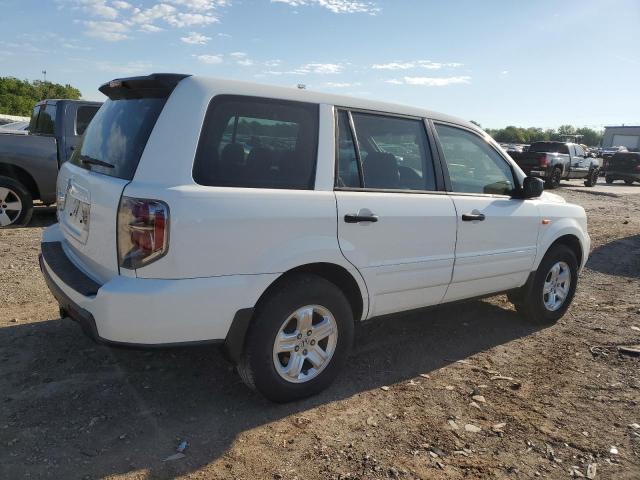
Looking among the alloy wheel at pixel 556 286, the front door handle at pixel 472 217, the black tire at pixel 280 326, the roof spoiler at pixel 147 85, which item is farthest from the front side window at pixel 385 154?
the alloy wheel at pixel 556 286

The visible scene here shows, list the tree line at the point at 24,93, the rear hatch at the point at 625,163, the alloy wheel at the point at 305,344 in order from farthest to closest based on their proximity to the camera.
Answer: the tree line at the point at 24,93 → the rear hatch at the point at 625,163 → the alloy wheel at the point at 305,344

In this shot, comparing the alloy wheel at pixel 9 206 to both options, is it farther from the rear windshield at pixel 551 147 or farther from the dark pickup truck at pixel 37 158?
the rear windshield at pixel 551 147

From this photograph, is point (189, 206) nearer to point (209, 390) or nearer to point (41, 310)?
point (209, 390)

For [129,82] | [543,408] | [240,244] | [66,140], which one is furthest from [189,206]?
[66,140]

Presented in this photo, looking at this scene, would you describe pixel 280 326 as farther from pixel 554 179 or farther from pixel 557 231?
pixel 554 179

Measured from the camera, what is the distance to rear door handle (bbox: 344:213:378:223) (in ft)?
10.3

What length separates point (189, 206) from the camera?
→ 2.59 m

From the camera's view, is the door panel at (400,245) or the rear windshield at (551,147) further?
the rear windshield at (551,147)

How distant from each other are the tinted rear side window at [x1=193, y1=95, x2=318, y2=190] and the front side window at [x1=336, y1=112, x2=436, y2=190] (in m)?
0.25

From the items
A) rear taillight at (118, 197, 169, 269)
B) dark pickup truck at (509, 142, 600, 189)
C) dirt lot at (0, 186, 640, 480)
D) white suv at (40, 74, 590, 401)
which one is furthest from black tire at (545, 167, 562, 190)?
rear taillight at (118, 197, 169, 269)

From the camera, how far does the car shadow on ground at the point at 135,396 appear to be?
264 centimetres

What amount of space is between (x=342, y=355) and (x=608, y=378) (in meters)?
2.06

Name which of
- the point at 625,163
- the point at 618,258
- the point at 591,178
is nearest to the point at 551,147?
the point at 591,178

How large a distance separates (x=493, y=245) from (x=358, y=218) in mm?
1478
